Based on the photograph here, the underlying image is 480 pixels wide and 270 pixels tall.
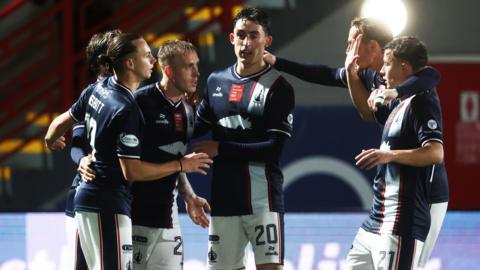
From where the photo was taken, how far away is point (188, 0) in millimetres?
10578

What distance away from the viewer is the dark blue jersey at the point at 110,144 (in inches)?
241

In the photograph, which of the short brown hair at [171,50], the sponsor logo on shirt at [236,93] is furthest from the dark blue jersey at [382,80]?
the short brown hair at [171,50]

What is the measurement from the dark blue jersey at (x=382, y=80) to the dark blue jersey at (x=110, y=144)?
114cm

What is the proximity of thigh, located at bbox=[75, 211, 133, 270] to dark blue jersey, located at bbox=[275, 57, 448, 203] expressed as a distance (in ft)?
4.63

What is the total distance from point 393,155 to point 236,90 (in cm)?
113

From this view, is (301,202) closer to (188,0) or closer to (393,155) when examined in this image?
(188,0)

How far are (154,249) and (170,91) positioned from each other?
0.88 m

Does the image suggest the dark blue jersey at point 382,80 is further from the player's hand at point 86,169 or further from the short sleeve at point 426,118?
the player's hand at point 86,169

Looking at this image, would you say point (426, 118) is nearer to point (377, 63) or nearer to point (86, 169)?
point (377, 63)

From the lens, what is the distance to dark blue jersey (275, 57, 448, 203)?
6168 mm

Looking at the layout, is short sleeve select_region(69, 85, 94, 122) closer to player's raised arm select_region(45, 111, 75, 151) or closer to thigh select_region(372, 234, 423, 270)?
player's raised arm select_region(45, 111, 75, 151)

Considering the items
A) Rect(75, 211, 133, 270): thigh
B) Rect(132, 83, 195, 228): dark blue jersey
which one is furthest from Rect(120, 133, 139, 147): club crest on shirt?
Rect(132, 83, 195, 228): dark blue jersey

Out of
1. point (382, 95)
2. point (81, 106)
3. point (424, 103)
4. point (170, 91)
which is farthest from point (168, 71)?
point (424, 103)

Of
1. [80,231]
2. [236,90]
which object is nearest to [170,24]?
[236,90]
